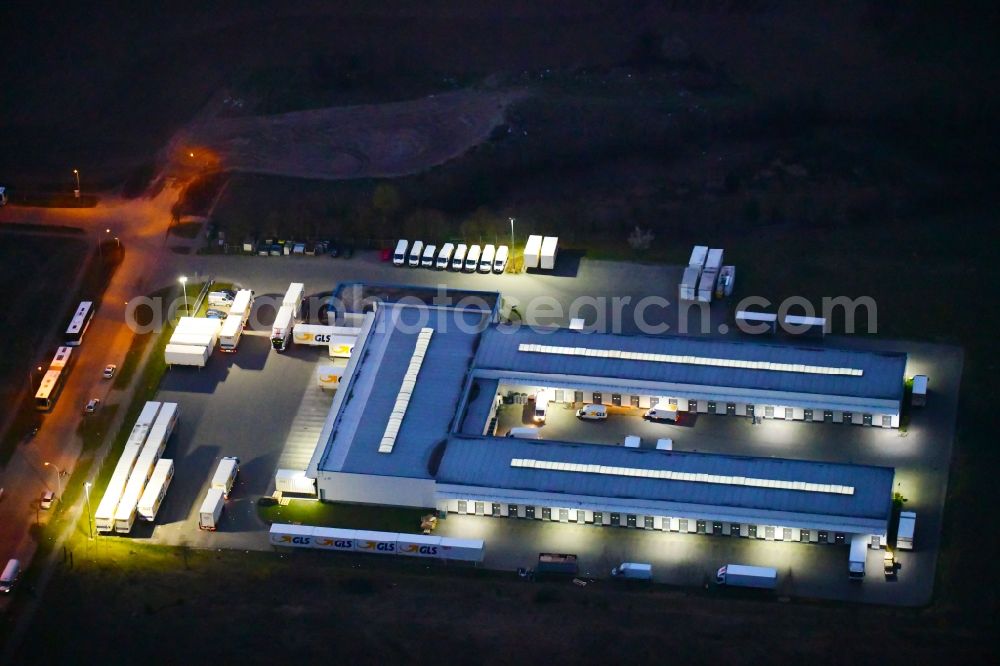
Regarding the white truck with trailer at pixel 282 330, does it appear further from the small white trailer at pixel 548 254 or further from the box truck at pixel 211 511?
the small white trailer at pixel 548 254

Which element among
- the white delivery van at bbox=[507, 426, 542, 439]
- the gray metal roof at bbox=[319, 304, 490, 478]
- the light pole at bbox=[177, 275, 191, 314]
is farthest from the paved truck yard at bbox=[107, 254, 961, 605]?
the light pole at bbox=[177, 275, 191, 314]

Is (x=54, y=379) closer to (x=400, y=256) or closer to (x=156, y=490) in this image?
(x=156, y=490)

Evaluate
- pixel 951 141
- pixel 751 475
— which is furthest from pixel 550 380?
pixel 951 141

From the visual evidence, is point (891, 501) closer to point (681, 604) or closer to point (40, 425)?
point (681, 604)

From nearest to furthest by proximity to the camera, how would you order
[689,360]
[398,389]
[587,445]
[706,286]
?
1. [587,445]
2. [398,389]
3. [689,360]
4. [706,286]

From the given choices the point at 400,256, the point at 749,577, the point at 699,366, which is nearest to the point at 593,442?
the point at 699,366
